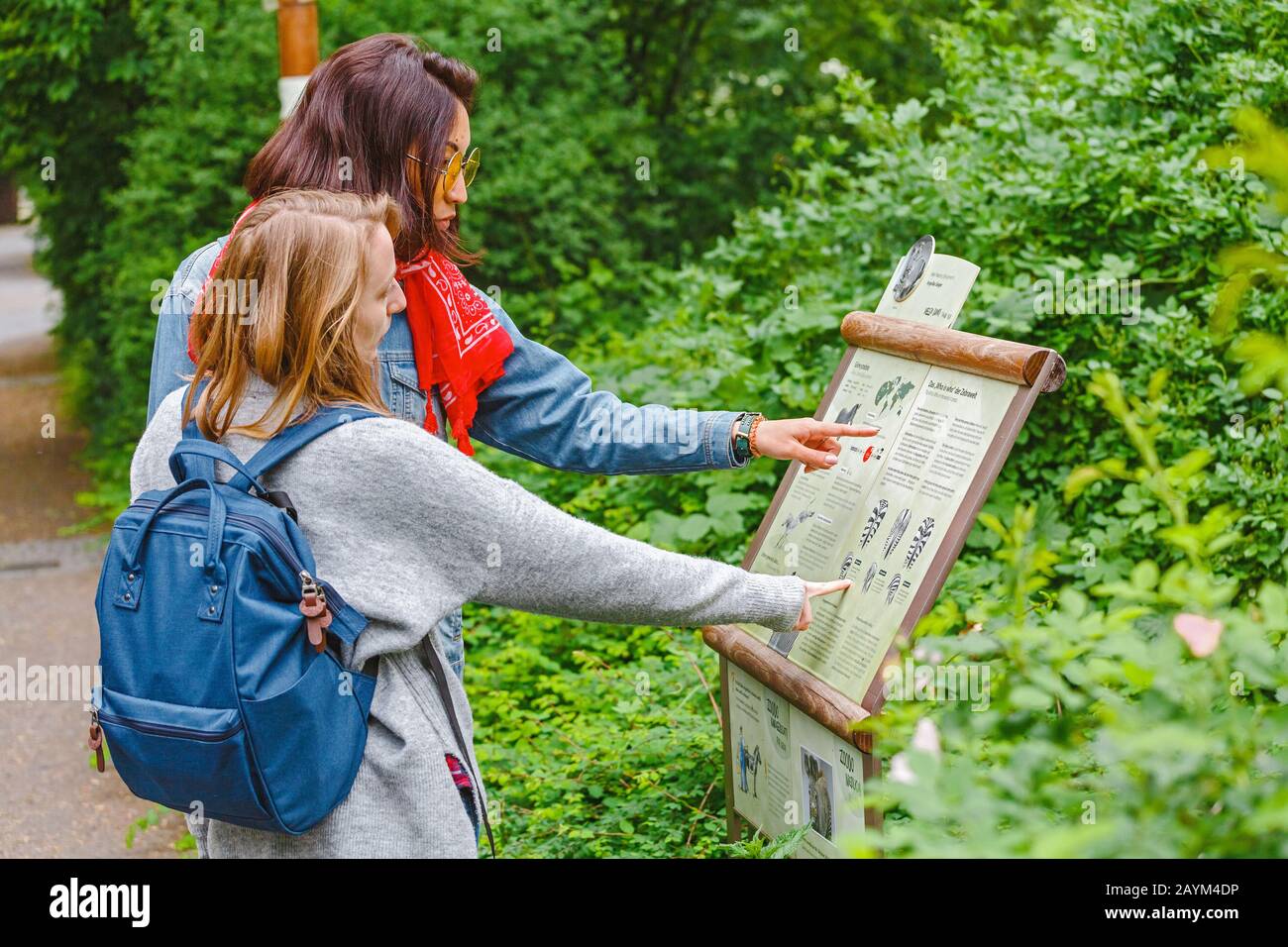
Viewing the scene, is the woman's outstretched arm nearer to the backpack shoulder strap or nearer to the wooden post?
the backpack shoulder strap

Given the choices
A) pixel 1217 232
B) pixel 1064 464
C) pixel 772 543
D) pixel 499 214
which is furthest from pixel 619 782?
pixel 499 214

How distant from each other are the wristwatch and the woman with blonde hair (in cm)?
69

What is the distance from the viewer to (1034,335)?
4.66 m

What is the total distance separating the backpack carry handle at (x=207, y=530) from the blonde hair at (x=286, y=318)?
5.0 inches

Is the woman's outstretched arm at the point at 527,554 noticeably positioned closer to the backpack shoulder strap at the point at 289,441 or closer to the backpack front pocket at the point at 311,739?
the backpack shoulder strap at the point at 289,441

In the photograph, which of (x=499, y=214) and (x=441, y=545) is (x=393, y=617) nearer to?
(x=441, y=545)

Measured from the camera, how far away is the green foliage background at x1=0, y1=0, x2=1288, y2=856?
4.38 feet

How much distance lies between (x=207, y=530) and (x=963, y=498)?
1.27 m

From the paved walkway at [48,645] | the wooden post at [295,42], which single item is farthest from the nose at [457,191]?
the wooden post at [295,42]

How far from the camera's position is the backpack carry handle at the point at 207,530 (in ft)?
5.97

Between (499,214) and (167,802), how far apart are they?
6807 millimetres

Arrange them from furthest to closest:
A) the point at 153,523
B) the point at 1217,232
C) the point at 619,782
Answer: the point at 1217,232 → the point at 619,782 → the point at 153,523

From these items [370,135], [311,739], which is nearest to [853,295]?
[370,135]
